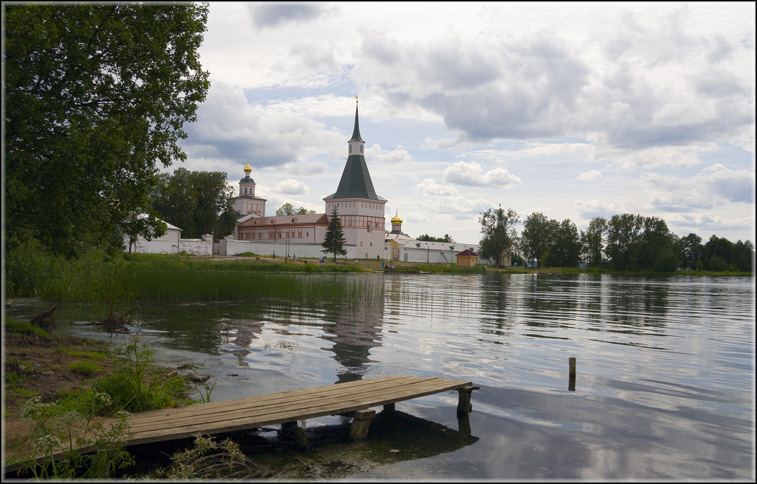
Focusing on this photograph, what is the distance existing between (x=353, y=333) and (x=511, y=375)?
561 centimetres

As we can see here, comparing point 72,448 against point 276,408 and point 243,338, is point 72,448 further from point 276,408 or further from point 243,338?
point 243,338

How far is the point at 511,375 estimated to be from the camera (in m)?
10.4

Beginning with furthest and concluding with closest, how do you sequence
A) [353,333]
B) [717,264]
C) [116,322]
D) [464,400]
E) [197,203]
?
[717,264]
[197,203]
[353,333]
[116,322]
[464,400]

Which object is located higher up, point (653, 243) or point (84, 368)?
point (653, 243)

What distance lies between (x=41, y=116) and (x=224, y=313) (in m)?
10.1

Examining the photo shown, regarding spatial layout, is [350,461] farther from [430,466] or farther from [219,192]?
[219,192]

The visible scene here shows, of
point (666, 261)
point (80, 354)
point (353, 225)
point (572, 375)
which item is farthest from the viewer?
point (666, 261)

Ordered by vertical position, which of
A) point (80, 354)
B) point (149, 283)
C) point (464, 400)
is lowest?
point (464, 400)

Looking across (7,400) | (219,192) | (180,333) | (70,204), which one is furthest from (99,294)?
(219,192)

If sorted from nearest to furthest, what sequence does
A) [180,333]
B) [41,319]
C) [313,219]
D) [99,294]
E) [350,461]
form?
[350,461] → [41,319] → [180,333] → [99,294] → [313,219]

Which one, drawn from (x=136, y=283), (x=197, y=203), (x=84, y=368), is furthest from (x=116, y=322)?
(x=197, y=203)

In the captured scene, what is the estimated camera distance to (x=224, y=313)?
59.8 ft

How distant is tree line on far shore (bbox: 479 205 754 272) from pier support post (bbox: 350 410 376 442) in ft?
304

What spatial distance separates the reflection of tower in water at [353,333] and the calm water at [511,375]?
80 mm
